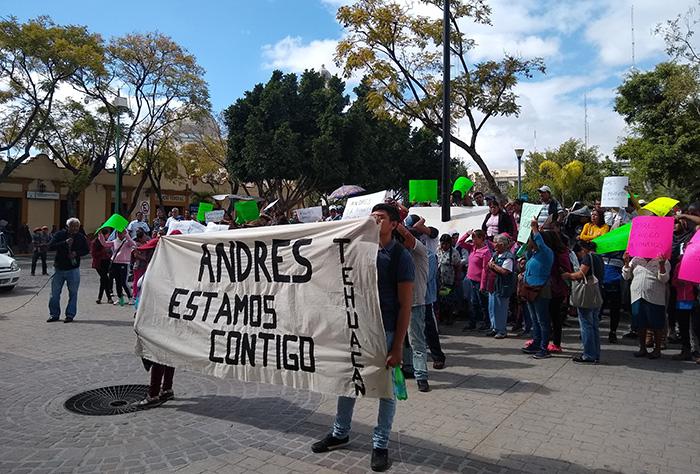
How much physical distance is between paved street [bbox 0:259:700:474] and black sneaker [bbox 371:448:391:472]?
81 millimetres

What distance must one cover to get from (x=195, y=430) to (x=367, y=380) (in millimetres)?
1868

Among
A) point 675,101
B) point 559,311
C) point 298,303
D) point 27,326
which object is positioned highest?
point 675,101

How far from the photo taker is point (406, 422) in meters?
4.94

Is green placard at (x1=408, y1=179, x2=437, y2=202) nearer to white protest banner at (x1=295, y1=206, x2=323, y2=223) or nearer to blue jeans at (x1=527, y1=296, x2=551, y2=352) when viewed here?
white protest banner at (x1=295, y1=206, x2=323, y2=223)

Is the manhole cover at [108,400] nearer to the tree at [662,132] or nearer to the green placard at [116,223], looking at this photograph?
the green placard at [116,223]

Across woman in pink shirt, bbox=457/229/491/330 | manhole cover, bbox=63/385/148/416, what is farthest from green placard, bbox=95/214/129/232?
woman in pink shirt, bbox=457/229/491/330

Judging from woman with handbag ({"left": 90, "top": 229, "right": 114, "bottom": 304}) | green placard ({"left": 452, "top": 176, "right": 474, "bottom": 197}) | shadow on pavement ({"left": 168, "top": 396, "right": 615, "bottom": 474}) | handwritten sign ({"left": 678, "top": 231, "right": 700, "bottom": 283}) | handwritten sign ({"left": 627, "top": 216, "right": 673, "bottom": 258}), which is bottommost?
shadow on pavement ({"left": 168, "top": 396, "right": 615, "bottom": 474})

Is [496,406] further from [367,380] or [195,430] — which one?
[195,430]

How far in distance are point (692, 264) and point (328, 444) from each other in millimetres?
4664

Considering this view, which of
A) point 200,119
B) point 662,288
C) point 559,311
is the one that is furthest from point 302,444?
point 200,119

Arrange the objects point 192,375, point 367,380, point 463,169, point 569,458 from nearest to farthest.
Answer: point 367,380 → point 569,458 → point 192,375 → point 463,169

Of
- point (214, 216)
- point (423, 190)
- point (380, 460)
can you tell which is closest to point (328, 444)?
point (380, 460)

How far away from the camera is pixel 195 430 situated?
477 cm

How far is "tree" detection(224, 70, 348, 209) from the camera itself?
27.9 m
